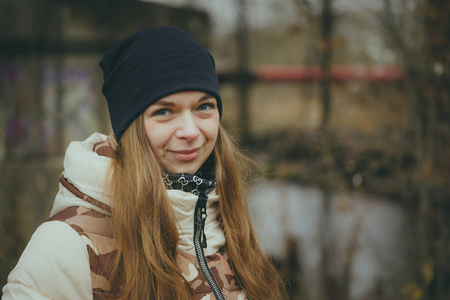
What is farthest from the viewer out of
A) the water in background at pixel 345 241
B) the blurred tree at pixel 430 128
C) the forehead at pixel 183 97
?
the water in background at pixel 345 241

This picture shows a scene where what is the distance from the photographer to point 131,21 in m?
4.48

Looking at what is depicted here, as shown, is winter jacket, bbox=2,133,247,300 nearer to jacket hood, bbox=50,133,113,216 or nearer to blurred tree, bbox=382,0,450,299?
jacket hood, bbox=50,133,113,216

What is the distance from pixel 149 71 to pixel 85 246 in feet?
2.05

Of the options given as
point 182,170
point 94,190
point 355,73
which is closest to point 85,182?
point 94,190

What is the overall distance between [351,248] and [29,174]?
124 inches

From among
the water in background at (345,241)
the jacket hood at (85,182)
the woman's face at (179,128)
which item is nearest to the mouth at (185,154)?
the woman's face at (179,128)

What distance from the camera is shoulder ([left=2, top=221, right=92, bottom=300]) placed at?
4.22 feet

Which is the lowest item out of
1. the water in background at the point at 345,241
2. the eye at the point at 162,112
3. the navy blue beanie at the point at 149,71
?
the water in background at the point at 345,241

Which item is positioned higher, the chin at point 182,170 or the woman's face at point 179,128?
the woman's face at point 179,128

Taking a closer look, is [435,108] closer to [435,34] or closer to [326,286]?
[435,34]

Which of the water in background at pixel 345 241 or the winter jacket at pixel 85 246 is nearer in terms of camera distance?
the winter jacket at pixel 85 246

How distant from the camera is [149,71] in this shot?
5.06 ft

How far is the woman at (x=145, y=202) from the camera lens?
135 centimetres

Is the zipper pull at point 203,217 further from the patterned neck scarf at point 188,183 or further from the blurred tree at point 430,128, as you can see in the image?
the blurred tree at point 430,128
